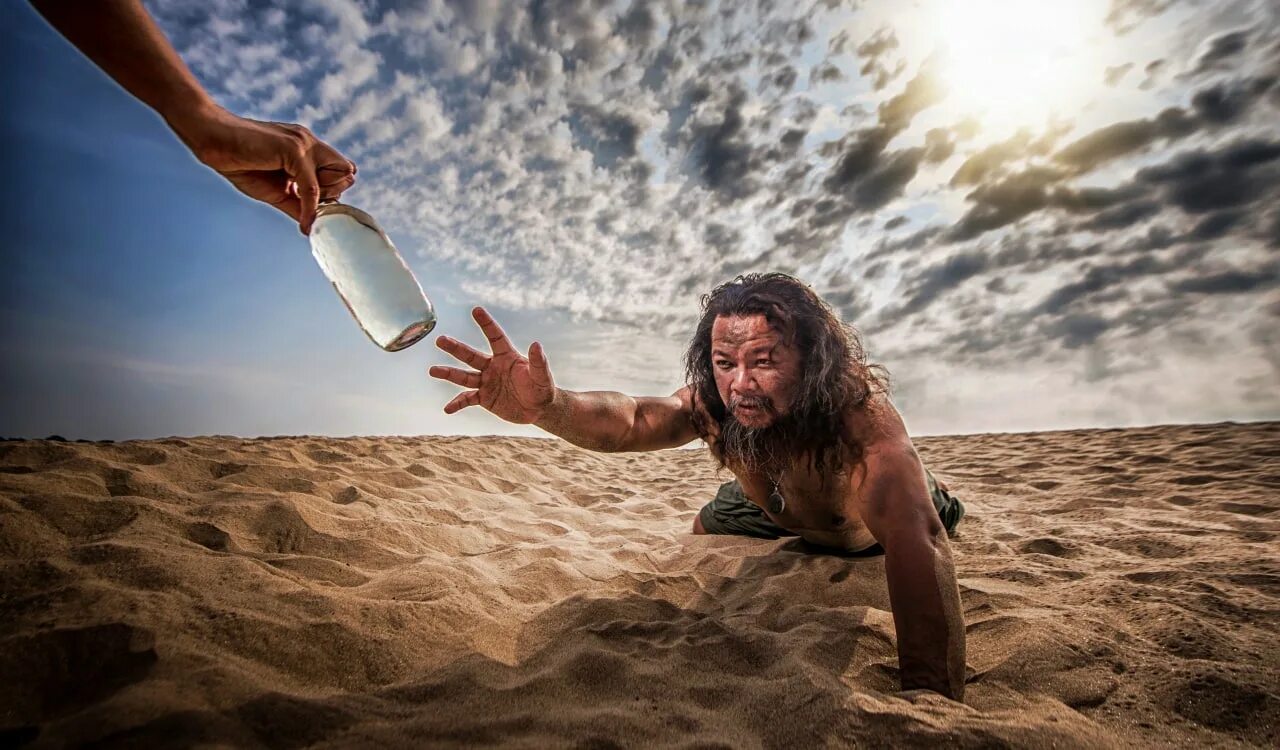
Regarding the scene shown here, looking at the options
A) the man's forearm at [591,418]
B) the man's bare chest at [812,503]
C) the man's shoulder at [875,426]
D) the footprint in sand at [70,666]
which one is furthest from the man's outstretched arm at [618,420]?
the footprint in sand at [70,666]

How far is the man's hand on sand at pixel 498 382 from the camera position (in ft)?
7.49

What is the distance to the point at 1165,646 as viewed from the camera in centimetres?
160

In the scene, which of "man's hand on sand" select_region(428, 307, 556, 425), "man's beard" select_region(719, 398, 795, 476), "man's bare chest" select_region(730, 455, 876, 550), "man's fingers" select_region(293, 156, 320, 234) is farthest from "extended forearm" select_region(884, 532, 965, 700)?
"man's fingers" select_region(293, 156, 320, 234)

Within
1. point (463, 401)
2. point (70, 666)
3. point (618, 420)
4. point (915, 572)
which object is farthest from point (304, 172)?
point (915, 572)

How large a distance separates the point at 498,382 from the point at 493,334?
0.74 feet

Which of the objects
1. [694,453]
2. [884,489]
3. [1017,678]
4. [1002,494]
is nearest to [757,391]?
[884,489]

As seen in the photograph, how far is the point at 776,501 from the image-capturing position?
2.67 m

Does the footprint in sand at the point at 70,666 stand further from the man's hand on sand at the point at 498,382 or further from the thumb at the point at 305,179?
the man's hand on sand at the point at 498,382

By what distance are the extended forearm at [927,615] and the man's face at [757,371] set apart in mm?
925

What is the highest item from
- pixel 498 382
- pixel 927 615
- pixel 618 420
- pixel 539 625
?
pixel 498 382

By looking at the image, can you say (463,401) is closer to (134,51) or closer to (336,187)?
(336,187)

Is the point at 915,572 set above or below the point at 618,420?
below

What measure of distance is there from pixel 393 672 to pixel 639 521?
265 centimetres

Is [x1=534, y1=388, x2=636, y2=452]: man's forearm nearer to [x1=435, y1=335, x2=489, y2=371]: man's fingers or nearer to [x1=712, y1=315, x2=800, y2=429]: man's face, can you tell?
[x1=435, y1=335, x2=489, y2=371]: man's fingers
